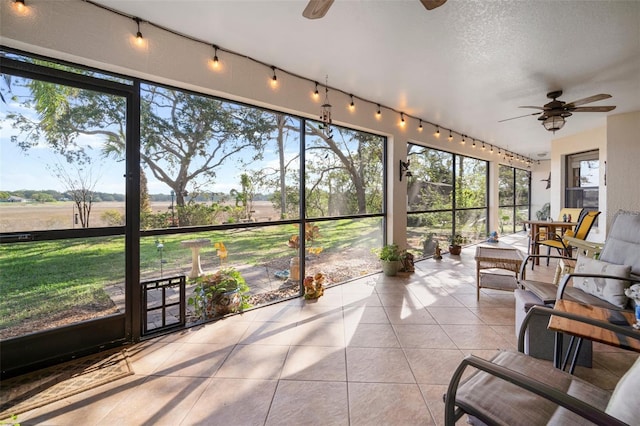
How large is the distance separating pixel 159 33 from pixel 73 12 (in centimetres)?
58

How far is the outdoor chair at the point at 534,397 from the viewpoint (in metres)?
0.92

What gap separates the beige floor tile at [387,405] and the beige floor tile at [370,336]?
53cm

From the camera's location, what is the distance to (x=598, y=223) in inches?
231

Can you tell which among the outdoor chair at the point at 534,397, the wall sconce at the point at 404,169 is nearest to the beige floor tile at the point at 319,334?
the outdoor chair at the point at 534,397

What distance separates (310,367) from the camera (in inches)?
83.5

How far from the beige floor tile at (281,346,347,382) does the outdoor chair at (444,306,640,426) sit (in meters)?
0.98

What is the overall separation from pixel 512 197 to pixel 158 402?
10.7 m

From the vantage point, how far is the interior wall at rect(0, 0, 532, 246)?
6.44 feet

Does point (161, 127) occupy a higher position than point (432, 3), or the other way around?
point (432, 3)

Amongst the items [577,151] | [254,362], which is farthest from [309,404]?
[577,151]

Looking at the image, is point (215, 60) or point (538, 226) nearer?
point (215, 60)

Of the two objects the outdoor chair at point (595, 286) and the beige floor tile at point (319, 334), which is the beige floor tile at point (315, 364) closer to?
the beige floor tile at point (319, 334)

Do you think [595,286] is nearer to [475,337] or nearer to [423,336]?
[475,337]

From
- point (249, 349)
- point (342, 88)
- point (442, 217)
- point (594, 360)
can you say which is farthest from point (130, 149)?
point (442, 217)
